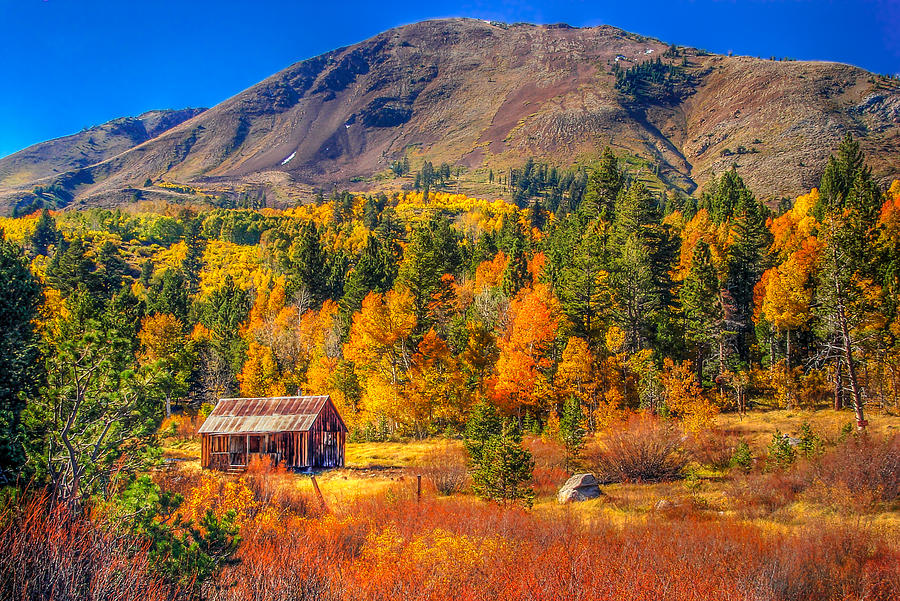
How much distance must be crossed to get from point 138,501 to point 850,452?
23.8 metres

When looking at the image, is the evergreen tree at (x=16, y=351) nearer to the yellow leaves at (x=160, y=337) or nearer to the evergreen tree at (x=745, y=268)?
the evergreen tree at (x=745, y=268)

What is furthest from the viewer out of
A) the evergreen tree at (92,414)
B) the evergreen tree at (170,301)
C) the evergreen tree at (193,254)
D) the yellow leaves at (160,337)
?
the evergreen tree at (193,254)

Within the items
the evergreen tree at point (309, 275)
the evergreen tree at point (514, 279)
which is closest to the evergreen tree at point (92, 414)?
the evergreen tree at point (514, 279)

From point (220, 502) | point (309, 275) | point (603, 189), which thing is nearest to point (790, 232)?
point (603, 189)

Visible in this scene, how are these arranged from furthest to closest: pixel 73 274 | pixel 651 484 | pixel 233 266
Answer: pixel 233 266 → pixel 73 274 → pixel 651 484

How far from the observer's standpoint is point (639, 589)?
409 inches

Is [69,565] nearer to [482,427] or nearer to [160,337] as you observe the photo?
[482,427]

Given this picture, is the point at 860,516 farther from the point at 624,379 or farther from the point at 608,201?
the point at 608,201

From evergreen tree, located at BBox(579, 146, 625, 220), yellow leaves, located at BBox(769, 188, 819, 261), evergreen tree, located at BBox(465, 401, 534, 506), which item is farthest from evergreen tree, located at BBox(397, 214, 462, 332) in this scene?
yellow leaves, located at BBox(769, 188, 819, 261)

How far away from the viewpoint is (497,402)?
3753 centimetres

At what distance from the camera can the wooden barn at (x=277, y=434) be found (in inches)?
1344

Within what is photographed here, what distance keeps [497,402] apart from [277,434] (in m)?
15.5

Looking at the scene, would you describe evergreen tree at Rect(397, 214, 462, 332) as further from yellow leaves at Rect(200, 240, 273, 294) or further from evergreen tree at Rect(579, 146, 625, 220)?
yellow leaves at Rect(200, 240, 273, 294)

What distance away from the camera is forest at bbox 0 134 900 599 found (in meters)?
9.14
